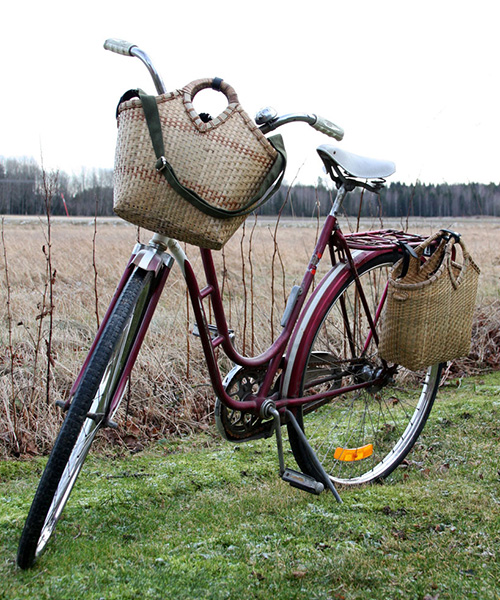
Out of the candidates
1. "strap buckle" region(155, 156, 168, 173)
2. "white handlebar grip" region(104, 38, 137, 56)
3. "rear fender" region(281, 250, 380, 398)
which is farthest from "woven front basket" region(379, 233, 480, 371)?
"white handlebar grip" region(104, 38, 137, 56)

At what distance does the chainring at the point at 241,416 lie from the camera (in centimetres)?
230

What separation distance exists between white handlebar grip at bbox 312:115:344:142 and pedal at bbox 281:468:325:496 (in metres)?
1.32

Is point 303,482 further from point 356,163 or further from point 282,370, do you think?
point 356,163

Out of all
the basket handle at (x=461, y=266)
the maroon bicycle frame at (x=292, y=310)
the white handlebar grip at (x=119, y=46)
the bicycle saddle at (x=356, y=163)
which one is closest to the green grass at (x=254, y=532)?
the maroon bicycle frame at (x=292, y=310)

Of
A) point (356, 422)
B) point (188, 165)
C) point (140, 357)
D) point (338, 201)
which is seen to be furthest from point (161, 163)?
point (140, 357)

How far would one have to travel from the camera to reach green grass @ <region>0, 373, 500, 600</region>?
1798 mm

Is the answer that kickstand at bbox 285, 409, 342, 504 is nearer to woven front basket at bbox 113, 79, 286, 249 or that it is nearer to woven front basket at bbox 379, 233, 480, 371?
woven front basket at bbox 379, 233, 480, 371

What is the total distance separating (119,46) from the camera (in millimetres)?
1782

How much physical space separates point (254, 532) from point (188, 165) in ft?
4.34

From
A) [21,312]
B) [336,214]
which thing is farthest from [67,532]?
[21,312]

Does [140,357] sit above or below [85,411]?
below

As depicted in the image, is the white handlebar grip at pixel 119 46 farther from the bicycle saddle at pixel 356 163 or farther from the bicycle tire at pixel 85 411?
the bicycle saddle at pixel 356 163

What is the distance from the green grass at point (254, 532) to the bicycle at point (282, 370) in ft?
0.47

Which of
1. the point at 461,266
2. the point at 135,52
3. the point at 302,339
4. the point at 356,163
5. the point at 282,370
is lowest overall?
the point at 282,370
